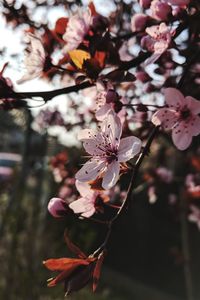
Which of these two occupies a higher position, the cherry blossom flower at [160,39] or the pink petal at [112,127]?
the cherry blossom flower at [160,39]

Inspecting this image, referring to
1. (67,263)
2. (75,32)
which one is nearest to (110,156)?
(67,263)

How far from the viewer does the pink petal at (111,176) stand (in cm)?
107

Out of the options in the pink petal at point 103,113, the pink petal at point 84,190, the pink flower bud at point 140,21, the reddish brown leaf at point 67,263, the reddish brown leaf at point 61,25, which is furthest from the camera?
the pink flower bud at point 140,21

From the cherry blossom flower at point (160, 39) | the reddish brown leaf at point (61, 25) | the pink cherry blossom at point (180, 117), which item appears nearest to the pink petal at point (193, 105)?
the pink cherry blossom at point (180, 117)

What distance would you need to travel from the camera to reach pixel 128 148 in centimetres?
110

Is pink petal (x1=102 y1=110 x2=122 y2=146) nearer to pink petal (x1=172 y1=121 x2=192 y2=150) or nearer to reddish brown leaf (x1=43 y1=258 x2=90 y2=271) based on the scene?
pink petal (x1=172 y1=121 x2=192 y2=150)

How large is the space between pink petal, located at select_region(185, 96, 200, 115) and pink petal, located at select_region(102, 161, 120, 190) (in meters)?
0.22

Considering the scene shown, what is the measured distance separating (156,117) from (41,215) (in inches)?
146

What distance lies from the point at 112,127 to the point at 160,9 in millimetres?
385

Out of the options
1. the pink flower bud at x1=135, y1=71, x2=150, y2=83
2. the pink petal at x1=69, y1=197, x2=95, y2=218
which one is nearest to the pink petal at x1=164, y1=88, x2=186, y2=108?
the pink petal at x1=69, y1=197, x2=95, y2=218

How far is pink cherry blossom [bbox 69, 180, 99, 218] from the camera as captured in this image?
1.25 meters

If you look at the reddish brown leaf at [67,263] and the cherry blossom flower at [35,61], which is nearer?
the reddish brown leaf at [67,263]

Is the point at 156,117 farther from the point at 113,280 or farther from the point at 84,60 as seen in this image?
the point at 113,280

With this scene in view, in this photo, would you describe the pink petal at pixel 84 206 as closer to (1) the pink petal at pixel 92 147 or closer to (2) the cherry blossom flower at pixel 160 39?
(1) the pink petal at pixel 92 147
